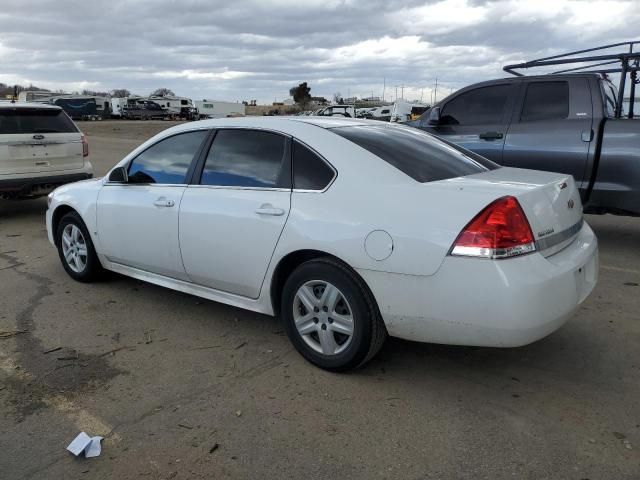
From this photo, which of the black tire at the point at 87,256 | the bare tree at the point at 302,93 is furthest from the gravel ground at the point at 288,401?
the bare tree at the point at 302,93

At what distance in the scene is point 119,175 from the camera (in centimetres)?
484

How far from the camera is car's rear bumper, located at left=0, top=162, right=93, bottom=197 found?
8.24m

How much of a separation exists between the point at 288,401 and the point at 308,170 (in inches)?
55.5

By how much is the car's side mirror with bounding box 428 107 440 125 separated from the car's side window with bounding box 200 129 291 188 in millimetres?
4157

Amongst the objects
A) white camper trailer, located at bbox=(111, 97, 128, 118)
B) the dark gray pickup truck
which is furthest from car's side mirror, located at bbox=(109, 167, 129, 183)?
white camper trailer, located at bbox=(111, 97, 128, 118)

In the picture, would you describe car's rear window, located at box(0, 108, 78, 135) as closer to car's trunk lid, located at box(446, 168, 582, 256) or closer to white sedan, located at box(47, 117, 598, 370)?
white sedan, located at box(47, 117, 598, 370)

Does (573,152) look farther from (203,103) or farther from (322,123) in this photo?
(203,103)

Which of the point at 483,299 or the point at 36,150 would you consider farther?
the point at 36,150

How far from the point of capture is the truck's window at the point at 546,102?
675 centimetres

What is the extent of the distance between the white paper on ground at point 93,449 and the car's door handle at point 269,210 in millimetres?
1608

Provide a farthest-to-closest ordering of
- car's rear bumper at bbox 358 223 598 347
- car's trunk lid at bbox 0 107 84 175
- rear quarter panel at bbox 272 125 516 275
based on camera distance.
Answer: car's trunk lid at bbox 0 107 84 175, rear quarter panel at bbox 272 125 516 275, car's rear bumper at bbox 358 223 598 347

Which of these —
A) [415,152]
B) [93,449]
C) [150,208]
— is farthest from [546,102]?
[93,449]

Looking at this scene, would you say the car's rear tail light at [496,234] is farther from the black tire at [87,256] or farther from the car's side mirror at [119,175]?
Result: the black tire at [87,256]

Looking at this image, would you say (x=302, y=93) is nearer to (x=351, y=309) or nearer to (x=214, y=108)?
(x=214, y=108)
